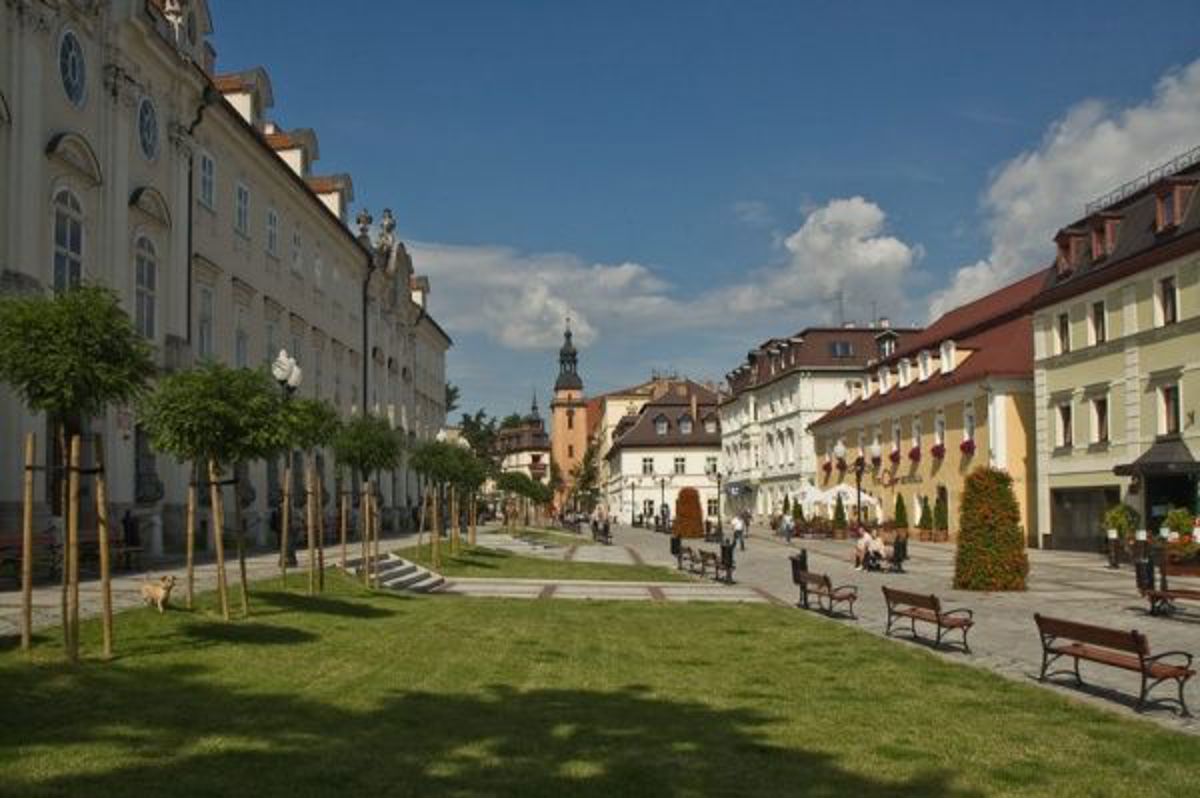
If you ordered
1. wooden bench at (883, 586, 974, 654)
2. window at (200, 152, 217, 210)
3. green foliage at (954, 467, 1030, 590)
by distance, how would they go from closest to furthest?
wooden bench at (883, 586, 974, 654) → green foliage at (954, 467, 1030, 590) → window at (200, 152, 217, 210)

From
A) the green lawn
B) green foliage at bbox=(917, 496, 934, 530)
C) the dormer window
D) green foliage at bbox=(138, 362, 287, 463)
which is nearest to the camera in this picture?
the green lawn

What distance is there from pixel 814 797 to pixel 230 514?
28289 mm

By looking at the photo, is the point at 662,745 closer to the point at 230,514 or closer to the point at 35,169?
the point at 35,169

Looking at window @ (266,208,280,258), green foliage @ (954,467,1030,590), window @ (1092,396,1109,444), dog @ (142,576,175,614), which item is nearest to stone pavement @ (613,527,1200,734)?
green foliage @ (954,467,1030,590)

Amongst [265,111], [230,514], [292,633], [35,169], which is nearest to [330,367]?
[265,111]

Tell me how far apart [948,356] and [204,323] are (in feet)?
108

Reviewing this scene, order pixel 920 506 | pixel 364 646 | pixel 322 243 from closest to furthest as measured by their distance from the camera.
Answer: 1. pixel 364 646
2. pixel 322 243
3. pixel 920 506

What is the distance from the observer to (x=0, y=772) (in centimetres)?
666

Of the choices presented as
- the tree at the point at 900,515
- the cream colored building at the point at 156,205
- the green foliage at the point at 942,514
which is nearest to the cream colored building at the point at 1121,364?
the green foliage at the point at 942,514

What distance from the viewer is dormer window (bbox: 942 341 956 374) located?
50.9 meters

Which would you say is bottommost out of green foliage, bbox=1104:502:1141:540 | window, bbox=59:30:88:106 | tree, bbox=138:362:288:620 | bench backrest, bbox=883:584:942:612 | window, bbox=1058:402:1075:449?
bench backrest, bbox=883:584:942:612

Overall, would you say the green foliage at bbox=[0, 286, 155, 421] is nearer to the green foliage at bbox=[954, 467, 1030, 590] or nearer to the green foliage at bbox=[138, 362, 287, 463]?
the green foliage at bbox=[138, 362, 287, 463]

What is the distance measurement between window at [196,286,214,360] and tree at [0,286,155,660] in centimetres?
1995

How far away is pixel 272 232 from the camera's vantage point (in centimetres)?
3816
